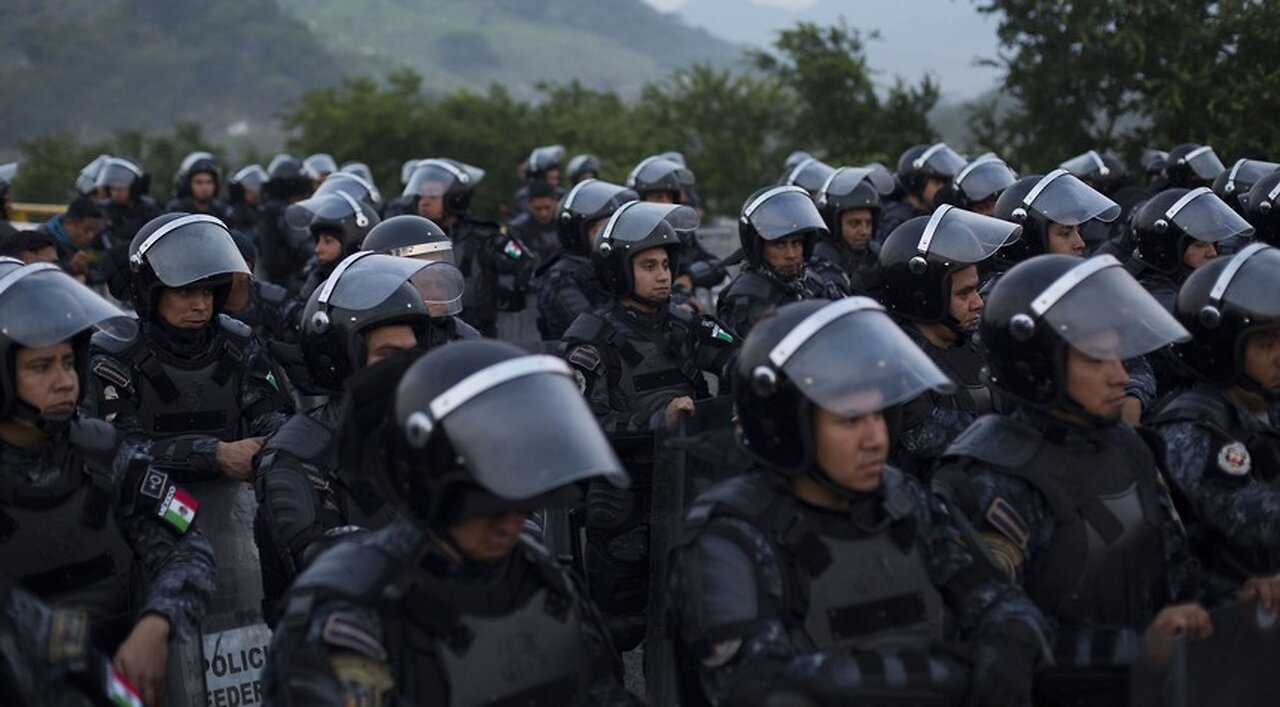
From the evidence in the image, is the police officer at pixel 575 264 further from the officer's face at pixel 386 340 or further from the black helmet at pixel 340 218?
the officer's face at pixel 386 340

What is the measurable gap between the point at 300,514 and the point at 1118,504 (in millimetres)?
2349

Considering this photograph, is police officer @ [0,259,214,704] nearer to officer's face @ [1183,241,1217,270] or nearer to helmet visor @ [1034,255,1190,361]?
helmet visor @ [1034,255,1190,361]

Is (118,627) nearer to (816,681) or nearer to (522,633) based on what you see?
(522,633)

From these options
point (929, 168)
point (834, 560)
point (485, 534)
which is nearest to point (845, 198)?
point (929, 168)

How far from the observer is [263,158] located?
39781mm

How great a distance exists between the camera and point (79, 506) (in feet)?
13.3

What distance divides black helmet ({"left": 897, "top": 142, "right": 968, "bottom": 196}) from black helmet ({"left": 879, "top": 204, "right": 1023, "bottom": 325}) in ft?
18.4

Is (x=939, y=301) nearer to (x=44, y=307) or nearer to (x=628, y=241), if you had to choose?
(x=628, y=241)

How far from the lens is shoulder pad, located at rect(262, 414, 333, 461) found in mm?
4809

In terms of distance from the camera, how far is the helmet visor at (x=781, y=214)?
25.3 ft

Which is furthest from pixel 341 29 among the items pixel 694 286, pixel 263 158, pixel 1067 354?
pixel 1067 354

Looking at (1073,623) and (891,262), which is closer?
(1073,623)

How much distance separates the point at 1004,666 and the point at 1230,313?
171 cm

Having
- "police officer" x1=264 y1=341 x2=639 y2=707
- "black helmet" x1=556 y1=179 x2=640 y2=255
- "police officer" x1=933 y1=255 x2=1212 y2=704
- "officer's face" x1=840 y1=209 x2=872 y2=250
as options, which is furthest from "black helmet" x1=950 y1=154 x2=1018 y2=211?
"police officer" x1=264 y1=341 x2=639 y2=707
